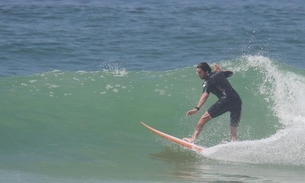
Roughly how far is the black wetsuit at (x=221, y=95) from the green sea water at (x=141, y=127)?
2.17 ft

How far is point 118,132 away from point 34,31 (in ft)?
34.3

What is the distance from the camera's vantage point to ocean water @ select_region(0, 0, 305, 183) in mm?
11828

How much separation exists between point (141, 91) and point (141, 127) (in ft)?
6.50

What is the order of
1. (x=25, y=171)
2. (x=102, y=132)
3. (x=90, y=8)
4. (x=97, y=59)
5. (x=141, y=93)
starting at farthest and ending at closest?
(x=90, y=8) < (x=97, y=59) < (x=141, y=93) < (x=102, y=132) < (x=25, y=171)

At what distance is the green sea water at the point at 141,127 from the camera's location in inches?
449

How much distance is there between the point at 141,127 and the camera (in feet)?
46.9

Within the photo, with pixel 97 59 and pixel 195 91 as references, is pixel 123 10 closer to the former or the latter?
pixel 97 59

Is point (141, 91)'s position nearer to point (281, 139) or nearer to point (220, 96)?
point (220, 96)

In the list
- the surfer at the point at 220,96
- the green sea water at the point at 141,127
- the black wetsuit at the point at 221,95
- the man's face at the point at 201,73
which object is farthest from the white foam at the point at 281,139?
the man's face at the point at 201,73

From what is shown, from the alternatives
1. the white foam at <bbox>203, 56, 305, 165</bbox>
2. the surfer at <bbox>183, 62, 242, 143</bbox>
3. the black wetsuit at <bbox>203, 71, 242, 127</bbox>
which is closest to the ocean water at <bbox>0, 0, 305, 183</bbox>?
the white foam at <bbox>203, 56, 305, 165</bbox>

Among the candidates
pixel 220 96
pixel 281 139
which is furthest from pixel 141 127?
pixel 281 139

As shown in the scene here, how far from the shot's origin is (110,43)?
22625mm

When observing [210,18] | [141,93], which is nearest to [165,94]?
[141,93]

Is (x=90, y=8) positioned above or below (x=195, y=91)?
above
